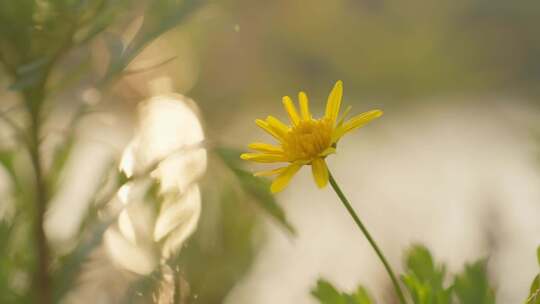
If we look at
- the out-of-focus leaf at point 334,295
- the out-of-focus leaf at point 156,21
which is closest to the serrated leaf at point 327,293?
the out-of-focus leaf at point 334,295

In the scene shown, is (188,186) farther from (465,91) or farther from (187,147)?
(465,91)

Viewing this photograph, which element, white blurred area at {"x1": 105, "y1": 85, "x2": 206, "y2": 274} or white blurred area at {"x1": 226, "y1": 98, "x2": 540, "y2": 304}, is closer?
white blurred area at {"x1": 105, "y1": 85, "x2": 206, "y2": 274}

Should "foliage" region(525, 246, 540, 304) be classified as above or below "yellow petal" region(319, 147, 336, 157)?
below

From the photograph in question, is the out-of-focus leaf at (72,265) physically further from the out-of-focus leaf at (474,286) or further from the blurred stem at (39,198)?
the out-of-focus leaf at (474,286)

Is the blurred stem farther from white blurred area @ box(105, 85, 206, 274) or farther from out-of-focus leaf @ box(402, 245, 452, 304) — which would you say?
out-of-focus leaf @ box(402, 245, 452, 304)

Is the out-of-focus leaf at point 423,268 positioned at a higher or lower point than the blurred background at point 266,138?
higher

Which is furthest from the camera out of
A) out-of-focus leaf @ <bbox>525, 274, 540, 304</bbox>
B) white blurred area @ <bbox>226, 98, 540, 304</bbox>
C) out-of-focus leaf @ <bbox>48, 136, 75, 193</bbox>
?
white blurred area @ <bbox>226, 98, 540, 304</bbox>

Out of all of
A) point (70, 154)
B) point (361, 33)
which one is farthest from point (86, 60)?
point (361, 33)

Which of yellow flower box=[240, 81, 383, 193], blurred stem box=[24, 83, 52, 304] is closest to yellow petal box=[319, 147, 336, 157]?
yellow flower box=[240, 81, 383, 193]
